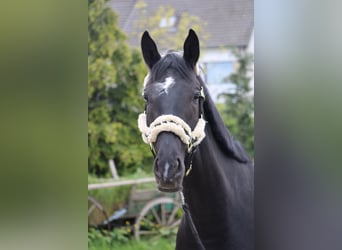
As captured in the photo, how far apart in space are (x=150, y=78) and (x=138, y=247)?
3.65 ft

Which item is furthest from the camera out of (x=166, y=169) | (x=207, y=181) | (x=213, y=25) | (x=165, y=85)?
(x=213, y=25)

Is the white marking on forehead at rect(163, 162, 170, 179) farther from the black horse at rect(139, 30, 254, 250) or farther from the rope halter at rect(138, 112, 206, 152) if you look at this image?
the rope halter at rect(138, 112, 206, 152)

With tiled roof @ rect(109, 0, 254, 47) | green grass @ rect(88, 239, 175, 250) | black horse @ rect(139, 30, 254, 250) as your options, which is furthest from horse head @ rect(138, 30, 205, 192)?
green grass @ rect(88, 239, 175, 250)

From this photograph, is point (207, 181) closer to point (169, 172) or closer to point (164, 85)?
point (169, 172)

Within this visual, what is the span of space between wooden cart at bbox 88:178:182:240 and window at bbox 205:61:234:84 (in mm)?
713

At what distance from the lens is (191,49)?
2066 millimetres

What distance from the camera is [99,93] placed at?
308 centimetres

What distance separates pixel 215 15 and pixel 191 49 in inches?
25.2

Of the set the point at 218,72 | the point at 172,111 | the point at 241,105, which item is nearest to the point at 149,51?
the point at 172,111

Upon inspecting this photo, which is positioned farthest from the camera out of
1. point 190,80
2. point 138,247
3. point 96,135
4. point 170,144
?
point 96,135

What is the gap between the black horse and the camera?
1.92m
